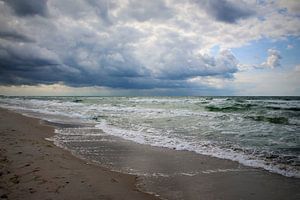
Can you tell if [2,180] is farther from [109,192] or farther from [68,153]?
[68,153]

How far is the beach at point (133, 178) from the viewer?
4.25 m

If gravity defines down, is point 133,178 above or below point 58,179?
below

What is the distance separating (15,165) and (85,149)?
280cm

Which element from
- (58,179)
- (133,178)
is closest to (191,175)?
(133,178)

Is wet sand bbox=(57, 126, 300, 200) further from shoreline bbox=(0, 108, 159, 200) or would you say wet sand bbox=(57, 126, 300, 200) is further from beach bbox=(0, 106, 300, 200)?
shoreline bbox=(0, 108, 159, 200)

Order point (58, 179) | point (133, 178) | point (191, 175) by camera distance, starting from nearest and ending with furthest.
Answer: point (58, 179) < point (133, 178) < point (191, 175)

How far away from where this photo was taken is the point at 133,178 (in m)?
5.24

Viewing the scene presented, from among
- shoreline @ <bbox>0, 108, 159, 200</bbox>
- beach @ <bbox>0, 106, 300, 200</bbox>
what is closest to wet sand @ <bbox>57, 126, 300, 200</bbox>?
beach @ <bbox>0, 106, 300, 200</bbox>

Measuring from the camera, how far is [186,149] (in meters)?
8.14

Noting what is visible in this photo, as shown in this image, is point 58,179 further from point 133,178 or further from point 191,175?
point 191,175

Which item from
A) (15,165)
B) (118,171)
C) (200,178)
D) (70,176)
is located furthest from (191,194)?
(15,165)

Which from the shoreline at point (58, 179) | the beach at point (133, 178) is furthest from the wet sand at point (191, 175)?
the shoreline at point (58, 179)

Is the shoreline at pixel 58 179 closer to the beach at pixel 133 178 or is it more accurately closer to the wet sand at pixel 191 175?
the beach at pixel 133 178

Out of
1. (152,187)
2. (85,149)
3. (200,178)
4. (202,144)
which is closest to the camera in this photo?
(152,187)
